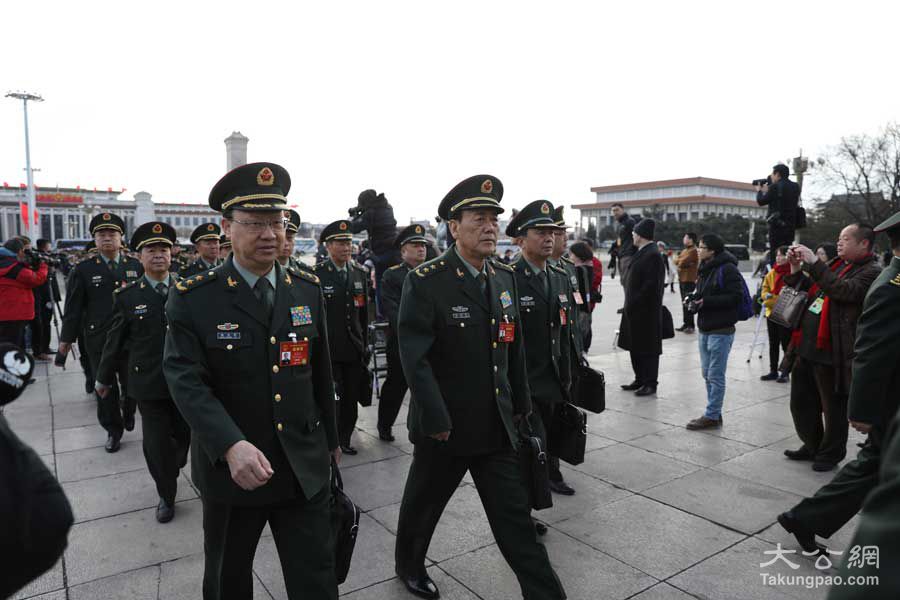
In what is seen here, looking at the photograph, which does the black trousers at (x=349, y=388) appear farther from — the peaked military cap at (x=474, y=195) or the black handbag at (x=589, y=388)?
the peaked military cap at (x=474, y=195)

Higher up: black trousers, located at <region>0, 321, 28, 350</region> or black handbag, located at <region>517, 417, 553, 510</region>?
black trousers, located at <region>0, 321, 28, 350</region>

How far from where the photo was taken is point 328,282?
6.07m

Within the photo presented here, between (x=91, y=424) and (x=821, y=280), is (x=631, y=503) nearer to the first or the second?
(x=821, y=280)

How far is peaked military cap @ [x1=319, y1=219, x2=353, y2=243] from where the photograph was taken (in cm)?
639

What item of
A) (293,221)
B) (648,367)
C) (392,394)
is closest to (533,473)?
(392,394)

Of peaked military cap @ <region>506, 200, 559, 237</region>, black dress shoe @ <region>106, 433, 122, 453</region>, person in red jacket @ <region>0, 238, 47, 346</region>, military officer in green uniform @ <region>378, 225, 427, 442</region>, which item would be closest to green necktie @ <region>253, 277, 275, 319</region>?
peaked military cap @ <region>506, 200, 559, 237</region>

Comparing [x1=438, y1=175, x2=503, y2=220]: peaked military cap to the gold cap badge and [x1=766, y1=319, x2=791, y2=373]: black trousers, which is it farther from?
[x1=766, y1=319, x2=791, y2=373]: black trousers

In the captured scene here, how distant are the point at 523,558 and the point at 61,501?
2128 mm

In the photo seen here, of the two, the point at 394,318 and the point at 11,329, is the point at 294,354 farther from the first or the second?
the point at 11,329

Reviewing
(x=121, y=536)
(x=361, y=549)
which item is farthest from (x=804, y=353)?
(x=121, y=536)

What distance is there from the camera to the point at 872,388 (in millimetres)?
3350

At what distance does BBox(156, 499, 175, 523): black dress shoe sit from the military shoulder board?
8.29 ft

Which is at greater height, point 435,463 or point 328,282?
point 328,282

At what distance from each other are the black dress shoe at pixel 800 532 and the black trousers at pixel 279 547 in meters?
2.81
